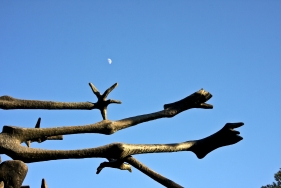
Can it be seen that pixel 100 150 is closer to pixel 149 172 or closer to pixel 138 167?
pixel 138 167

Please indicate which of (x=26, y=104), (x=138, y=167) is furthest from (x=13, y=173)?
(x=138, y=167)

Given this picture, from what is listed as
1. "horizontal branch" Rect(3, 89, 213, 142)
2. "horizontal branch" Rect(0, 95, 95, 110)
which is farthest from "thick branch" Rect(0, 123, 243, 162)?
"horizontal branch" Rect(0, 95, 95, 110)

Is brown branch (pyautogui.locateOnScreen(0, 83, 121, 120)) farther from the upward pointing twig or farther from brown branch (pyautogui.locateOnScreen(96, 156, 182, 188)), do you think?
brown branch (pyautogui.locateOnScreen(96, 156, 182, 188))

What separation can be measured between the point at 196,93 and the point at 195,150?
703mm

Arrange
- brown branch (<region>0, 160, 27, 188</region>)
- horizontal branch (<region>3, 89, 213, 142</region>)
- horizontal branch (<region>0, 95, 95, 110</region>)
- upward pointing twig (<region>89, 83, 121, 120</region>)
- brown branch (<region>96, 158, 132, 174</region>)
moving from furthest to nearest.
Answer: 1. upward pointing twig (<region>89, 83, 121, 120</region>)
2. horizontal branch (<region>0, 95, 95, 110</region>)
3. brown branch (<region>96, 158, 132, 174</region>)
4. horizontal branch (<region>3, 89, 213, 142</region>)
5. brown branch (<region>0, 160, 27, 188</region>)

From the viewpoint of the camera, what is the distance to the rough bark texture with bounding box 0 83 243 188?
412 cm

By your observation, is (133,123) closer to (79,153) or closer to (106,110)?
(106,110)

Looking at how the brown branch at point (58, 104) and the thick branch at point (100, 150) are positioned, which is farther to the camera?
the brown branch at point (58, 104)

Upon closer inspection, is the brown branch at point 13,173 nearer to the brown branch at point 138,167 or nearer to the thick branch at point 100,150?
the thick branch at point 100,150

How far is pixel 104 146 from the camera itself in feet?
14.0

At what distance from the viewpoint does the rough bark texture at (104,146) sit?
4.12 metres

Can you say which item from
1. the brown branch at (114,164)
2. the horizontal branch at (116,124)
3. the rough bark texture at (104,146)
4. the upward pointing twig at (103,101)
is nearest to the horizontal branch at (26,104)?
the rough bark texture at (104,146)

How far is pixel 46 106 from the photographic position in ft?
16.3

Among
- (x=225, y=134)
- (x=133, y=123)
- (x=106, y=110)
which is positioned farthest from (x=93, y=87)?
(x=225, y=134)
